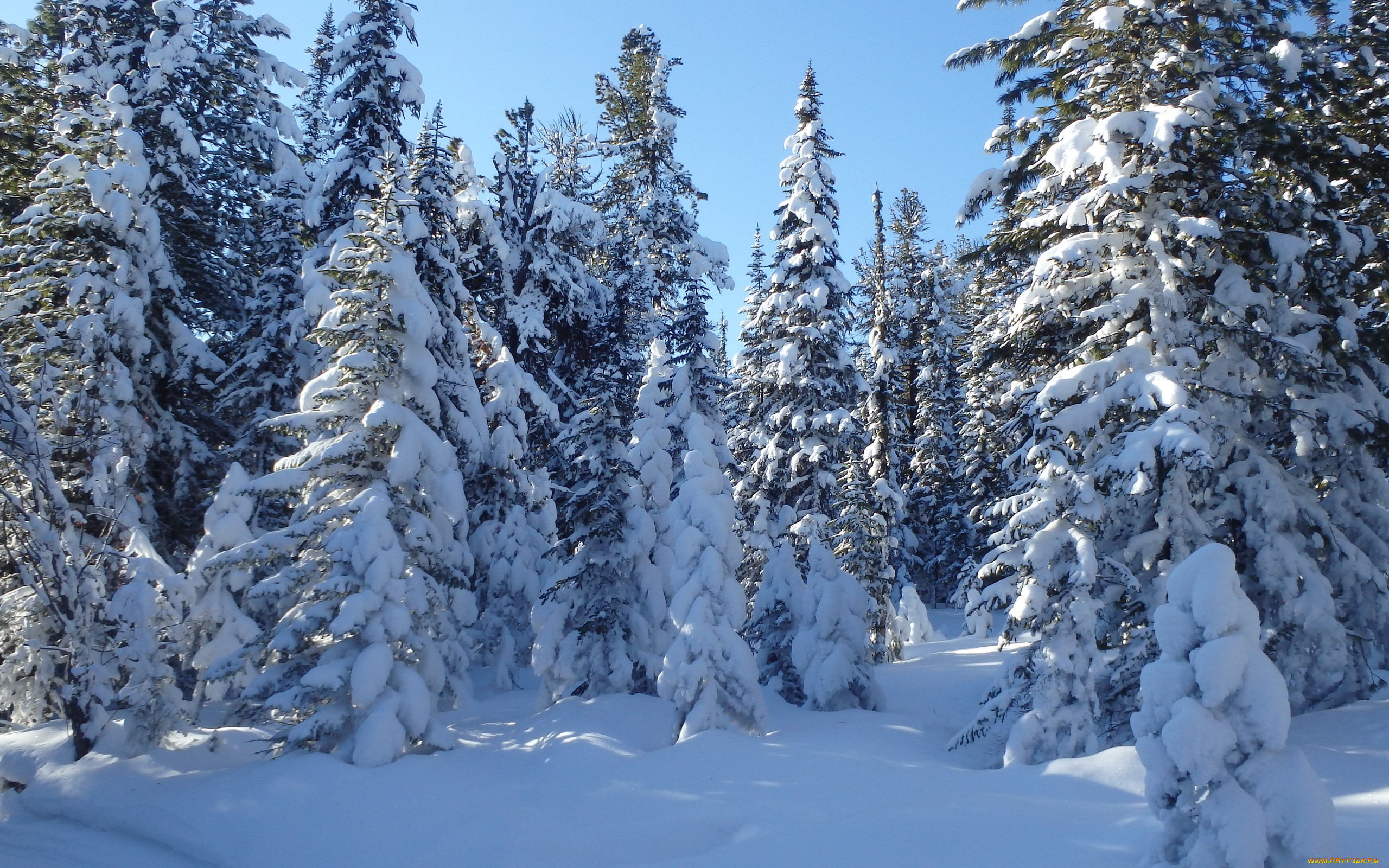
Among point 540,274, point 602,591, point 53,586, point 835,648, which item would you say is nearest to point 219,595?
point 53,586

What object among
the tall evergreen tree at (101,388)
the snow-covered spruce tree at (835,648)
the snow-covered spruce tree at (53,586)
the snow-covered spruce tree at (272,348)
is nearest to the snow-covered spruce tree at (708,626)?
the snow-covered spruce tree at (835,648)

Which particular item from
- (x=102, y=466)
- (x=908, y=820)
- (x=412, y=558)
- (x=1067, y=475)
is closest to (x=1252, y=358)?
(x=1067, y=475)

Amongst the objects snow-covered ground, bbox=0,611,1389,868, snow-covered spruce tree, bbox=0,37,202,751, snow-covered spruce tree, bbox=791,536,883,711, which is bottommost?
snow-covered ground, bbox=0,611,1389,868

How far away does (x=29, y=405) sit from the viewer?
11266 millimetres

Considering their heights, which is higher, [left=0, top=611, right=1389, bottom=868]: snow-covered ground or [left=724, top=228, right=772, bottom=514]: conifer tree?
[left=724, top=228, right=772, bottom=514]: conifer tree

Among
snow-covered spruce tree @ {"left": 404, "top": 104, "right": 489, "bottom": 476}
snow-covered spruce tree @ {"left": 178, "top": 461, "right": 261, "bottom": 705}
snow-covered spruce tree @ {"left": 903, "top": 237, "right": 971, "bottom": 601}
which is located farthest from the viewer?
snow-covered spruce tree @ {"left": 903, "top": 237, "right": 971, "bottom": 601}

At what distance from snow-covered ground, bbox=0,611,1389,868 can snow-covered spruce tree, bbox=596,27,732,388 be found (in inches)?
564

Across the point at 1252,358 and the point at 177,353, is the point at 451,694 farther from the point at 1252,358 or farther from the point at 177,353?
the point at 1252,358

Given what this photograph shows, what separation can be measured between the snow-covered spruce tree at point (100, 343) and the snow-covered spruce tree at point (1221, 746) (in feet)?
38.2

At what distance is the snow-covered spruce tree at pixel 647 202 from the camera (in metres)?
24.3

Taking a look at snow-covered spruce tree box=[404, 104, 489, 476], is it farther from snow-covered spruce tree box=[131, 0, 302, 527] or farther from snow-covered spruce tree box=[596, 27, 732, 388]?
snow-covered spruce tree box=[596, 27, 732, 388]

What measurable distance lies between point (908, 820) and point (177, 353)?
14832 mm

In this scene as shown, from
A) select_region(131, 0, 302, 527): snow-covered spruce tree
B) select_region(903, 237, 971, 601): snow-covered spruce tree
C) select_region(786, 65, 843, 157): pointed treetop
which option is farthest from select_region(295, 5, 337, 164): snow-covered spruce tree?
select_region(903, 237, 971, 601): snow-covered spruce tree

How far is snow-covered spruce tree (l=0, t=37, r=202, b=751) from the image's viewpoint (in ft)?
38.2
